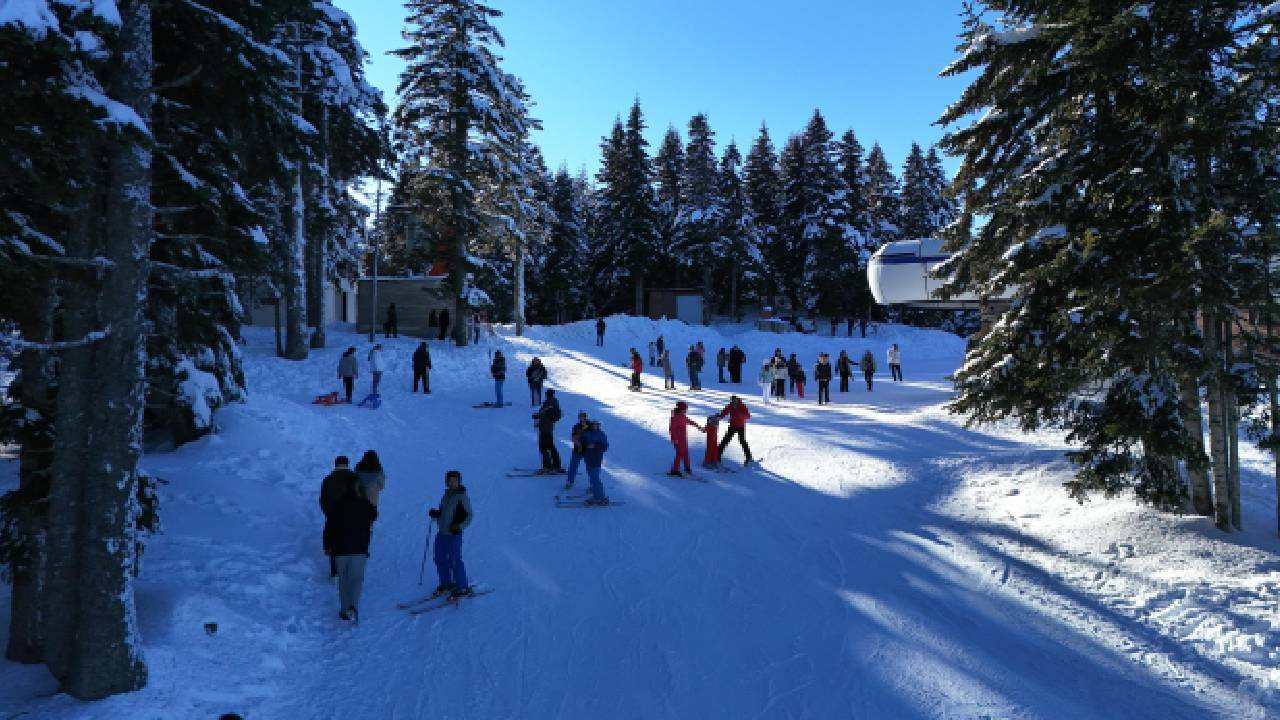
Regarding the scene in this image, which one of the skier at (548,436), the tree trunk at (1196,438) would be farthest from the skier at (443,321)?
the tree trunk at (1196,438)

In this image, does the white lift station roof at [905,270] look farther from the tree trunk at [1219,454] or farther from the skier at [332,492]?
the skier at [332,492]

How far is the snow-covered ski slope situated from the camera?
612cm

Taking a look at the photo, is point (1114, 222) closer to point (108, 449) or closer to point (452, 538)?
point (452, 538)

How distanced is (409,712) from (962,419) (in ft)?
46.3

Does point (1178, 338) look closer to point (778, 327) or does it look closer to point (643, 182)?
point (778, 327)

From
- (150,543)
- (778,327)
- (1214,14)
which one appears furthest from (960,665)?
(778,327)

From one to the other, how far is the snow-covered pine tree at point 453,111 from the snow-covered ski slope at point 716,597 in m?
13.7

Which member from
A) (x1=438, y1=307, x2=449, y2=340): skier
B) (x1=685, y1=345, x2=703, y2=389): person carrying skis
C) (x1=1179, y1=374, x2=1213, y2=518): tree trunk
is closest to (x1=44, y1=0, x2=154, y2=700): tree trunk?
(x1=1179, y1=374, x2=1213, y2=518): tree trunk

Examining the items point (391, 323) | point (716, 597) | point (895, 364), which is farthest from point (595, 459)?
point (391, 323)

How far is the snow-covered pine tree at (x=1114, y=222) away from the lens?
823 cm

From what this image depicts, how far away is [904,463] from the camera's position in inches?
528

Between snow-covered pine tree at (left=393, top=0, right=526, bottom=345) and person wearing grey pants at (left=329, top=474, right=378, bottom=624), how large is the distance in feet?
65.7

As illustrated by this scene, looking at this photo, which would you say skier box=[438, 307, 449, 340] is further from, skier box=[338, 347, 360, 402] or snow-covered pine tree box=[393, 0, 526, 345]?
skier box=[338, 347, 360, 402]

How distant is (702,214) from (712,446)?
Answer: 32984 mm
